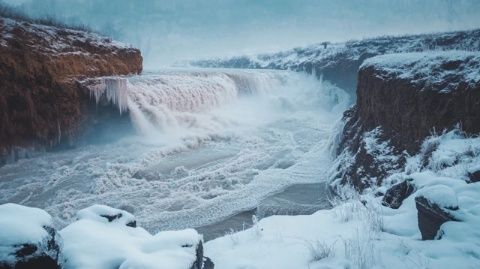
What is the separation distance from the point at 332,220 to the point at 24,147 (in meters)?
10.6

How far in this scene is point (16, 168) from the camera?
1059cm

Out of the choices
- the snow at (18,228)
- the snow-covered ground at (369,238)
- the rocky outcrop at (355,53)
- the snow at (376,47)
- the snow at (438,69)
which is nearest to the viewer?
the snow at (18,228)

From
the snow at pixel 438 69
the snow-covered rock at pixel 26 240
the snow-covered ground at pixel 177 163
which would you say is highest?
the snow at pixel 438 69

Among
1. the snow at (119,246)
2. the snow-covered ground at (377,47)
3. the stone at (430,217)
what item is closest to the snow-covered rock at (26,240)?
the snow at (119,246)

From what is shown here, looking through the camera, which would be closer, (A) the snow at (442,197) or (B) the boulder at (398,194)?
(A) the snow at (442,197)

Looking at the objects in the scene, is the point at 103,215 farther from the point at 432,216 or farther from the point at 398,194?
the point at 398,194

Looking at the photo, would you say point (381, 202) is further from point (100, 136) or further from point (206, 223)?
point (100, 136)

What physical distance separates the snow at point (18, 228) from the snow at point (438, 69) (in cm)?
819

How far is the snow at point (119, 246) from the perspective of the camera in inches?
117

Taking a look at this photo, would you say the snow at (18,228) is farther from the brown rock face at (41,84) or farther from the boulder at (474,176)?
the brown rock face at (41,84)

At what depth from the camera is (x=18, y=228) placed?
253 centimetres

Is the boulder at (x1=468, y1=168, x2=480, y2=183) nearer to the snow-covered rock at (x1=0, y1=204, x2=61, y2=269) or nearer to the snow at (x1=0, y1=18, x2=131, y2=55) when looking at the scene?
the snow-covered rock at (x1=0, y1=204, x2=61, y2=269)

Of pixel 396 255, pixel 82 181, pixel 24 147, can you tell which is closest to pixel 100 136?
pixel 24 147

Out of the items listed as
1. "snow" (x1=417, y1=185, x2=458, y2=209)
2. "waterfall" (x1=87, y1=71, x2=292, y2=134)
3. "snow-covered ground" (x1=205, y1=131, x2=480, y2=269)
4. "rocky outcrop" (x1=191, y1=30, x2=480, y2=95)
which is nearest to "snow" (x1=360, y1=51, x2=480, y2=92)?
"snow-covered ground" (x1=205, y1=131, x2=480, y2=269)
